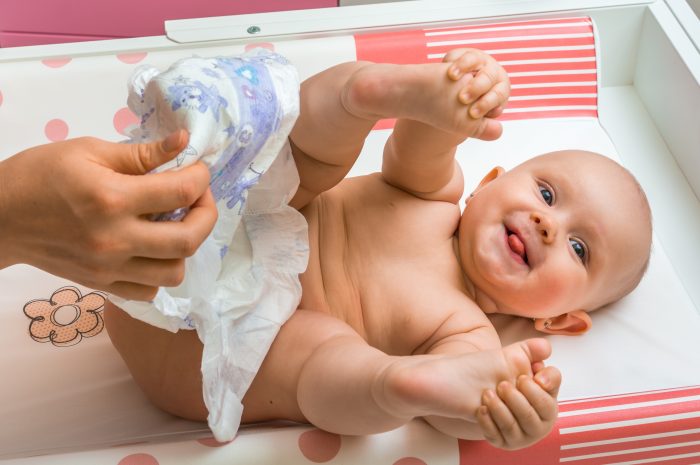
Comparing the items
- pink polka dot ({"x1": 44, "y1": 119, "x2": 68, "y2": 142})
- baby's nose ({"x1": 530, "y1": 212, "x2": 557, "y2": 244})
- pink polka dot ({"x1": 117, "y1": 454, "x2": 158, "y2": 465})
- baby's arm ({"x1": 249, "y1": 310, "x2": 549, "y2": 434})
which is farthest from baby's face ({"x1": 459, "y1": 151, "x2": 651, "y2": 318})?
pink polka dot ({"x1": 44, "y1": 119, "x2": 68, "y2": 142})

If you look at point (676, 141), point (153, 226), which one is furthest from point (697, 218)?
point (153, 226)

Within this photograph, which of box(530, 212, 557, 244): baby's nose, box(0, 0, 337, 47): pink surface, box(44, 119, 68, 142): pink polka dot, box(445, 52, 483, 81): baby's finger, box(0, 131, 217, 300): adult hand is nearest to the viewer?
box(0, 131, 217, 300): adult hand

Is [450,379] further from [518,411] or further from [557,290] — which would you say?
[557,290]

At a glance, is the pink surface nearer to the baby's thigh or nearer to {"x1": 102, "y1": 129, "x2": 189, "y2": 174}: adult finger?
the baby's thigh

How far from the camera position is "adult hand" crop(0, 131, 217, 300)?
23.0 inches

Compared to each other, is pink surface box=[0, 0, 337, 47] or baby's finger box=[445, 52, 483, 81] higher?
baby's finger box=[445, 52, 483, 81]

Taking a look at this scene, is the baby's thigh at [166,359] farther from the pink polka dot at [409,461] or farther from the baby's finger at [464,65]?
the baby's finger at [464,65]

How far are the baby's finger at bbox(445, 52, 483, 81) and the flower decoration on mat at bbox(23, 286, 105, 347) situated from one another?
1.91ft

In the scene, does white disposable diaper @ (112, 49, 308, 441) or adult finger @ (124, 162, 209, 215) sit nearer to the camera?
adult finger @ (124, 162, 209, 215)

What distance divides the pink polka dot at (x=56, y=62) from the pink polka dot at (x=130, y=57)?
86mm

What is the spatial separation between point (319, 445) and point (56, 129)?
29.0 inches

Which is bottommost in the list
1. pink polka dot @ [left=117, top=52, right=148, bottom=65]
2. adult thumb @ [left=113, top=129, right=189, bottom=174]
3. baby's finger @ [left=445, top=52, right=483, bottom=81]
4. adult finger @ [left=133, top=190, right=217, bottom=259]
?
pink polka dot @ [left=117, top=52, right=148, bottom=65]

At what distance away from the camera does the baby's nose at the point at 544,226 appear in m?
0.96

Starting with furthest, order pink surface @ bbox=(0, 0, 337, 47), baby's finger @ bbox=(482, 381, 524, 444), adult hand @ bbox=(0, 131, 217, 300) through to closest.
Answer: pink surface @ bbox=(0, 0, 337, 47), baby's finger @ bbox=(482, 381, 524, 444), adult hand @ bbox=(0, 131, 217, 300)
